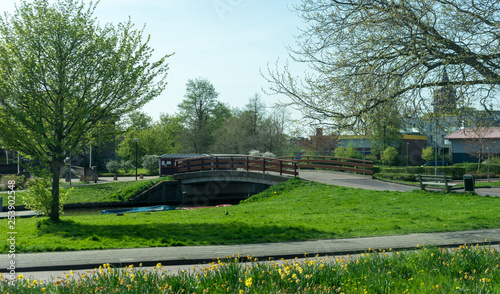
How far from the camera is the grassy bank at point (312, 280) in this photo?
536 centimetres

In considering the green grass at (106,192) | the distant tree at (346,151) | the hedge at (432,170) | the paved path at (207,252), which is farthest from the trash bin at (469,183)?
the distant tree at (346,151)

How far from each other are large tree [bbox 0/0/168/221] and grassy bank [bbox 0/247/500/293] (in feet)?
27.6

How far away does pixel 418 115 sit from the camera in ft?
42.3

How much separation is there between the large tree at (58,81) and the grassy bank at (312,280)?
8423mm

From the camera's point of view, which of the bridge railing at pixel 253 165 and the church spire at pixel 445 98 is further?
the bridge railing at pixel 253 165

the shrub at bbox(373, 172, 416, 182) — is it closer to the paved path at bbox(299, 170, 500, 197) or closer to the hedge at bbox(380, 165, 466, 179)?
the hedge at bbox(380, 165, 466, 179)

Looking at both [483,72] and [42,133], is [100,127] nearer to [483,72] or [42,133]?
[42,133]

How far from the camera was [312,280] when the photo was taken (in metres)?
→ 5.75

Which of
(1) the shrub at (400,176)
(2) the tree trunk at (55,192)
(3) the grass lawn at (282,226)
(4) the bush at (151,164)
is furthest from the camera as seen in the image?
(4) the bush at (151,164)

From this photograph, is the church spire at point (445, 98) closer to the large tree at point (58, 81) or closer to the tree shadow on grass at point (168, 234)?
the tree shadow on grass at point (168, 234)

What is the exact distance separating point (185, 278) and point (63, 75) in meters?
9.80

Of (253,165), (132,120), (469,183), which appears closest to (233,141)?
(253,165)

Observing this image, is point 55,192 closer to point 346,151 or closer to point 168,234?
point 168,234

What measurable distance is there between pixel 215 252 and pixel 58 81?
7.89 meters
